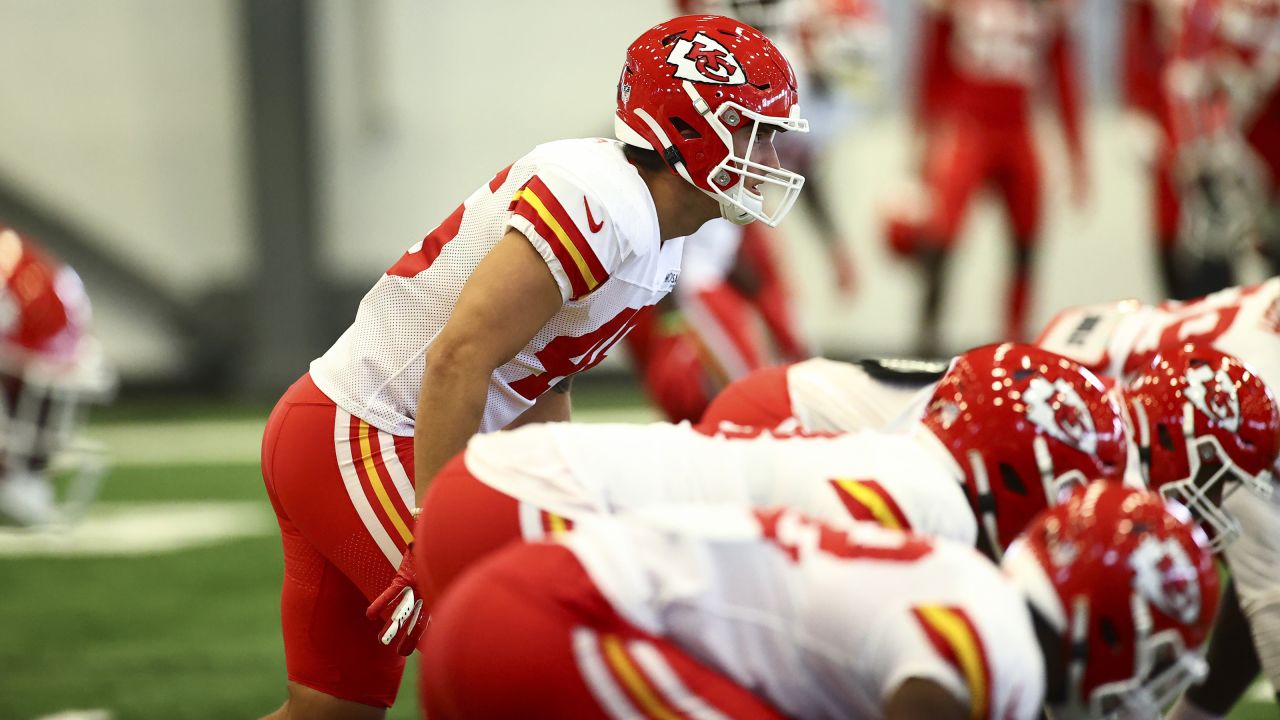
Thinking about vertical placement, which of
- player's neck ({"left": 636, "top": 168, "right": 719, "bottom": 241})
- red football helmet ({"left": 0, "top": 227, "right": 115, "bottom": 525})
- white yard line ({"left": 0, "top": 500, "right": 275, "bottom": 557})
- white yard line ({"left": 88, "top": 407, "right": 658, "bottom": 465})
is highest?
player's neck ({"left": 636, "top": 168, "right": 719, "bottom": 241})

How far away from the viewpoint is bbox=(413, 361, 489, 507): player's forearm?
2.34 m

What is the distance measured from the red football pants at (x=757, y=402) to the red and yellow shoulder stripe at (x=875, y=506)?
0.89 m

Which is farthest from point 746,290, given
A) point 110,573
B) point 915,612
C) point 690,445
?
point 915,612

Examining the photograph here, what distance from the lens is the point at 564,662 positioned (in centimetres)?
184

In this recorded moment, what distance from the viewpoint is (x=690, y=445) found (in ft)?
6.88

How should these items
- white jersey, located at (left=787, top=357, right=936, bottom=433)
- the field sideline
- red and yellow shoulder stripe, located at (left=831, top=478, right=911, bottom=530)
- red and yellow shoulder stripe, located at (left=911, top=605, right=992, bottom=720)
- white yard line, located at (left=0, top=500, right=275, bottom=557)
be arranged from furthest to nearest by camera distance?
1. white yard line, located at (left=0, top=500, right=275, bottom=557)
2. the field sideline
3. white jersey, located at (left=787, top=357, right=936, bottom=433)
4. red and yellow shoulder stripe, located at (left=831, top=478, right=911, bottom=530)
5. red and yellow shoulder stripe, located at (left=911, top=605, right=992, bottom=720)

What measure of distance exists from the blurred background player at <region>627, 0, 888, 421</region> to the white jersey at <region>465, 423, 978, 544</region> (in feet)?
9.83

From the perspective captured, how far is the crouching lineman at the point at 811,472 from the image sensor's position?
2.02 metres

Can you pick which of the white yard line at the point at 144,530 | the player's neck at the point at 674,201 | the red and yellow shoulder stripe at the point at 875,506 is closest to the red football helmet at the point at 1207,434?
the red and yellow shoulder stripe at the point at 875,506

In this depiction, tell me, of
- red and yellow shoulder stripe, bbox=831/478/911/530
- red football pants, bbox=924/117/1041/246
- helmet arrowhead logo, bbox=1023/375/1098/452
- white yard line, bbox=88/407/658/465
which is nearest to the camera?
red and yellow shoulder stripe, bbox=831/478/911/530

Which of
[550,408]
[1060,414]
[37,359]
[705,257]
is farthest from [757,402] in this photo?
[37,359]

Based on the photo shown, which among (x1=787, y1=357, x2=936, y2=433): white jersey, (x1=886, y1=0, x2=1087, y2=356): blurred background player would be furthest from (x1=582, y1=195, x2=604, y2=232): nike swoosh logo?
(x1=886, y1=0, x2=1087, y2=356): blurred background player

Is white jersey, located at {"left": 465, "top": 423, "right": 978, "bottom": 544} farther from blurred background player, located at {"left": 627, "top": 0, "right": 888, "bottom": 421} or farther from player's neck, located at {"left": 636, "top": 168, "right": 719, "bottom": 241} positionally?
blurred background player, located at {"left": 627, "top": 0, "right": 888, "bottom": 421}

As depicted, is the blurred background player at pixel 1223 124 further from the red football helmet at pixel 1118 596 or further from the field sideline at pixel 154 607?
the red football helmet at pixel 1118 596
